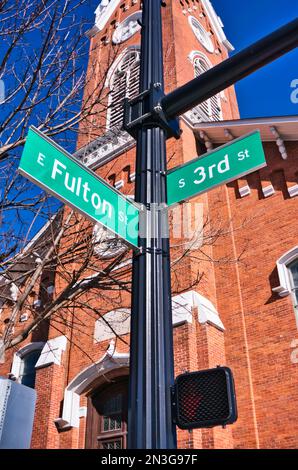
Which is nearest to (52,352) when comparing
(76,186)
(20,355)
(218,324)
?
(20,355)

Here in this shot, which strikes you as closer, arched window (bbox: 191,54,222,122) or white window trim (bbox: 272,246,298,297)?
white window trim (bbox: 272,246,298,297)

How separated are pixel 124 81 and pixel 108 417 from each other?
1281 cm

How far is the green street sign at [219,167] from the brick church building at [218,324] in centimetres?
546

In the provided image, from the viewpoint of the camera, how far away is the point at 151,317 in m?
3.67

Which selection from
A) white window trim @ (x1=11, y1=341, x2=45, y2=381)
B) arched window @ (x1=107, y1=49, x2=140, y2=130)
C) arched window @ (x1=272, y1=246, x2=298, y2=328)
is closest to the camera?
arched window @ (x1=272, y1=246, x2=298, y2=328)

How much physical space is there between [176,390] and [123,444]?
8.74 meters

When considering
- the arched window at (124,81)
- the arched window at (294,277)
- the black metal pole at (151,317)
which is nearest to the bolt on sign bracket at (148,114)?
the black metal pole at (151,317)

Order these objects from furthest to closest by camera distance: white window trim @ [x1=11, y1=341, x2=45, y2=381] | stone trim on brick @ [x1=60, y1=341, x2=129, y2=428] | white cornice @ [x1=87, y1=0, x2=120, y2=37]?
white cornice @ [x1=87, y1=0, x2=120, y2=37], white window trim @ [x1=11, y1=341, x2=45, y2=381], stone trim on brick @ [x1=60, y1=341, x2=129, y2=428]

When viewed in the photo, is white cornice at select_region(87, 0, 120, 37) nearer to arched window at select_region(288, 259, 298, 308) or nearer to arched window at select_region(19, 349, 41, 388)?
arched window at select_region(19, 349, 41, 388)

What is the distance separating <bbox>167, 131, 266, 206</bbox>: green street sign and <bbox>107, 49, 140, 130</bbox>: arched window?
13781mm

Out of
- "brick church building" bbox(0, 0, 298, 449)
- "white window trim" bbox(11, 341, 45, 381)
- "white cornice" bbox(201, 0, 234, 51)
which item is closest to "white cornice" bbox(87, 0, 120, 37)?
"white cornice" bbox(201, 0, 234, 51)

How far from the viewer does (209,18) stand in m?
25.0

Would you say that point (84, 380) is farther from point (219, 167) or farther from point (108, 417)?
point (219, 167)

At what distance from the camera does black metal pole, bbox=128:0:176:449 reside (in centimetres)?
322
